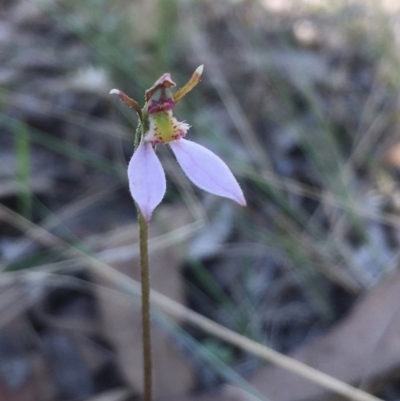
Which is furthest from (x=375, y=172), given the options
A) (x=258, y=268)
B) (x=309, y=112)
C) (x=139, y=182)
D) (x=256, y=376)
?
(x=139, y=182)

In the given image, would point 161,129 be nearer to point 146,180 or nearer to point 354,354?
point 146,180

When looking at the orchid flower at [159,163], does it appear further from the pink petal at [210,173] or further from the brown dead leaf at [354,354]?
the brown dead leaf at [354,354]

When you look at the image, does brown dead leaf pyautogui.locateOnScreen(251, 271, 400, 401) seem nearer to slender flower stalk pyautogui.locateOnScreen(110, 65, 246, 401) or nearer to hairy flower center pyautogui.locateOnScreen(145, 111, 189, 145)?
slender flower stalk pyautogui.locateOnScreen(110, 65, 246, 401)

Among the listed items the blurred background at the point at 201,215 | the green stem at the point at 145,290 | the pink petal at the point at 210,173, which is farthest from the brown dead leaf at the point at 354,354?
the pink petal at the point at 210,173

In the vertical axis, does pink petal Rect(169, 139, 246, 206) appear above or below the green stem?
above

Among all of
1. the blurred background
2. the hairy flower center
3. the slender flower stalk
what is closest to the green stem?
the slender flower stalk

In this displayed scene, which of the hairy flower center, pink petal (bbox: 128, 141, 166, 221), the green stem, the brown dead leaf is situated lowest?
the brown dead leaf

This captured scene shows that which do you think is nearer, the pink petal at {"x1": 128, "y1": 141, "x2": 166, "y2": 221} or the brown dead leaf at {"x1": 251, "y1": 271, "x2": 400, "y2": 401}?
the pink petal at {"x1": 128, "y1": 141, "x2": 166, "y2": 221}
